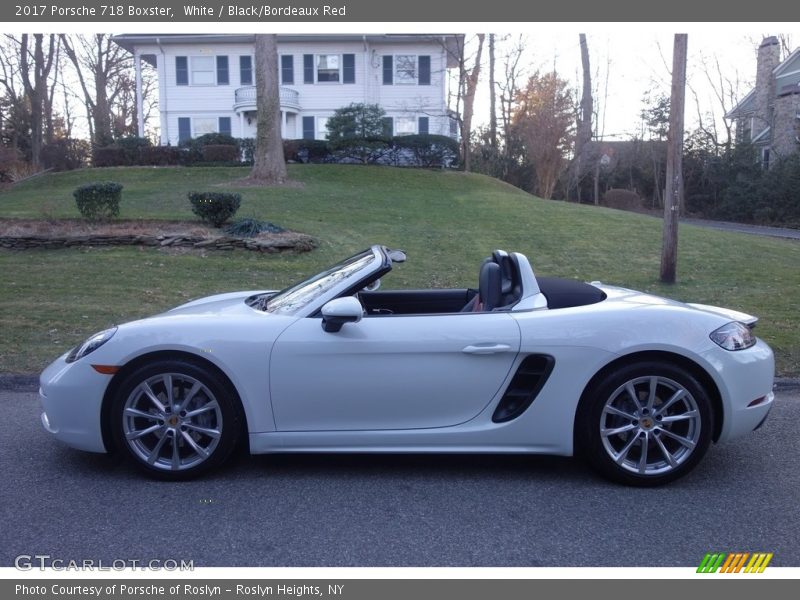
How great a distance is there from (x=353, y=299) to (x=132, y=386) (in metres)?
1.38

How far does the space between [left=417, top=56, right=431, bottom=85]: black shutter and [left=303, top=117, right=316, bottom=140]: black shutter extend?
554cm

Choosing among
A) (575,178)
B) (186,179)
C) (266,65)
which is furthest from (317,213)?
(575,178)

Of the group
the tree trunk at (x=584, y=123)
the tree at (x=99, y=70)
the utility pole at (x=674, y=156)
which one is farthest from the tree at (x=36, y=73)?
the utility pole at (x=674, y=156)

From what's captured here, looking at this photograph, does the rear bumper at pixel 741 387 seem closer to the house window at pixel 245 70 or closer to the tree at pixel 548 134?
the tree at pixel 548 134

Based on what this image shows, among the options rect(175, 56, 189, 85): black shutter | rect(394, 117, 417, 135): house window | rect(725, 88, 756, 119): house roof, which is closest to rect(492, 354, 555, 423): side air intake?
rect(394, 117, 417, 135): house window

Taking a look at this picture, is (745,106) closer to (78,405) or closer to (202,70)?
(202,70)

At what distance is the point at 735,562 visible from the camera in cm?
323

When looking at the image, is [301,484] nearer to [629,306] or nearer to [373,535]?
[373,535]

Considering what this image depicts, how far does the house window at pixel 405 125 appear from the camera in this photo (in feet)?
111

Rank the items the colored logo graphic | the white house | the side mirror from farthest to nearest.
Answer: the white house
the side mirror
the colored logo graphic

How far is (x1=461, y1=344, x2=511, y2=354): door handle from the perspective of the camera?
4020mm

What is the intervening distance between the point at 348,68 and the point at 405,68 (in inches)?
108

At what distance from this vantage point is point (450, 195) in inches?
860

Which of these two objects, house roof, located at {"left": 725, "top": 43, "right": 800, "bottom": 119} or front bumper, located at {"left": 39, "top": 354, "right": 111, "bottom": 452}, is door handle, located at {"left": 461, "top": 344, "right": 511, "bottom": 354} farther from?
house roof, located at {"left": 725, "top": 43, "right": 800, "bottom": 119}
